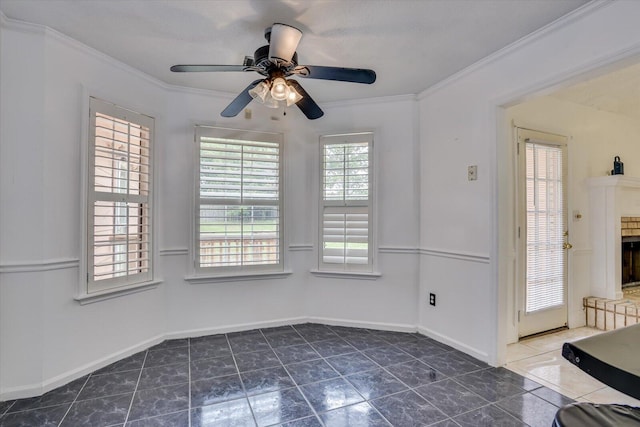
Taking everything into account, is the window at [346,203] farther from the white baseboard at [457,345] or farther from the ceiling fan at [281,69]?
the ceiling fan at [281,69]

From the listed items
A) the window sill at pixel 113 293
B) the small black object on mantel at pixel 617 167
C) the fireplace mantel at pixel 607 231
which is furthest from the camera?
the small black object on mantel at pixel 617 167

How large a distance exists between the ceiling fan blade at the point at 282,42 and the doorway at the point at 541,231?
96.8 inches

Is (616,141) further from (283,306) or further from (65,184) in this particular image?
(65,184)

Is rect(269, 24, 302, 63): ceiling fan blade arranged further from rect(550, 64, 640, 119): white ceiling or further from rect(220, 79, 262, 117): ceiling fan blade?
rect(550, 64, 640, 119): white ceiling

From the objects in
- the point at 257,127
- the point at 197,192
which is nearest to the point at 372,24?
the point at 257,127

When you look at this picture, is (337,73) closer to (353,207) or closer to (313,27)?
(313,27)

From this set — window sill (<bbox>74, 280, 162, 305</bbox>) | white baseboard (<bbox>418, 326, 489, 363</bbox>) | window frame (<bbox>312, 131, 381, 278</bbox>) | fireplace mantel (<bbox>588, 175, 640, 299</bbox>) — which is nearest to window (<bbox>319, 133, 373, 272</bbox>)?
window frame (<bbox>312, 131, 381, 278</bbox>)

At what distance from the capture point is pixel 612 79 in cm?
293

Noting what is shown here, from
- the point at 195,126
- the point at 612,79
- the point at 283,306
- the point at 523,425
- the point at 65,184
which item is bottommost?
the point at 523,425

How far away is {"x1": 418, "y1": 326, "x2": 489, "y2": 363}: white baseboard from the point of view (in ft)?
8.98

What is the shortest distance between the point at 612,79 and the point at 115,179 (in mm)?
4505

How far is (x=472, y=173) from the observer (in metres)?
2.82

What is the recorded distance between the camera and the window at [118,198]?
254 centimetres

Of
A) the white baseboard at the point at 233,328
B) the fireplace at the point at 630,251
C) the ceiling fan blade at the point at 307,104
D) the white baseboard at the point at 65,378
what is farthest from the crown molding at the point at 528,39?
the white baseboard at the point at 65,378
